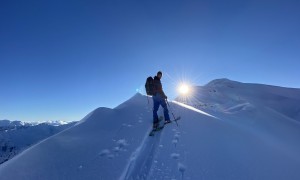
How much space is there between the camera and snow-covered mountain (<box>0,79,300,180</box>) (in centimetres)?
769

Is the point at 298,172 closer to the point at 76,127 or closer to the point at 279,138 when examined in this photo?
the point at 279,138

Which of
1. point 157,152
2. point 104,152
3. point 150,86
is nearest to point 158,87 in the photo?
point 150,86

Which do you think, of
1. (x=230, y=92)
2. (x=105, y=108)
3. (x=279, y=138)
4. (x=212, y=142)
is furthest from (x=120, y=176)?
(x=230, y=92)

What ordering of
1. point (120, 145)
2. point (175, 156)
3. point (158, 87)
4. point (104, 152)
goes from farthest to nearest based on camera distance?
point (158, 87)
point (120, 145)
point (104, 152)
point (175, 156)

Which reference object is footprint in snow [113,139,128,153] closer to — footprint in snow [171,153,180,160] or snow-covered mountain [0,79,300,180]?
snow-covered mountain [0,79,300,180]

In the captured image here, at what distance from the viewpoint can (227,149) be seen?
31.6 ft

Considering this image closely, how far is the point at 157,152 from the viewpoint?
9.38 m

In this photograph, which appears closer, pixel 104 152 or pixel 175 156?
pixel 175 156

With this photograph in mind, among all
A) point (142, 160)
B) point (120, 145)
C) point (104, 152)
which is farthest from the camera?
point (120, 145)

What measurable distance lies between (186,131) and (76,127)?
5.31m

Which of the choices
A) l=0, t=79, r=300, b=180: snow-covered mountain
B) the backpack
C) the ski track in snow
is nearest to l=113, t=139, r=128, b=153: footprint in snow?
l=0, t=79, r=300, b=180: snow-covered mountain

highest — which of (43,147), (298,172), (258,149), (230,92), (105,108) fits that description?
(230,92)

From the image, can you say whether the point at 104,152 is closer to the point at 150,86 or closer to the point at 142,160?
the point at 142,160

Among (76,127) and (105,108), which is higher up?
(105,108)
